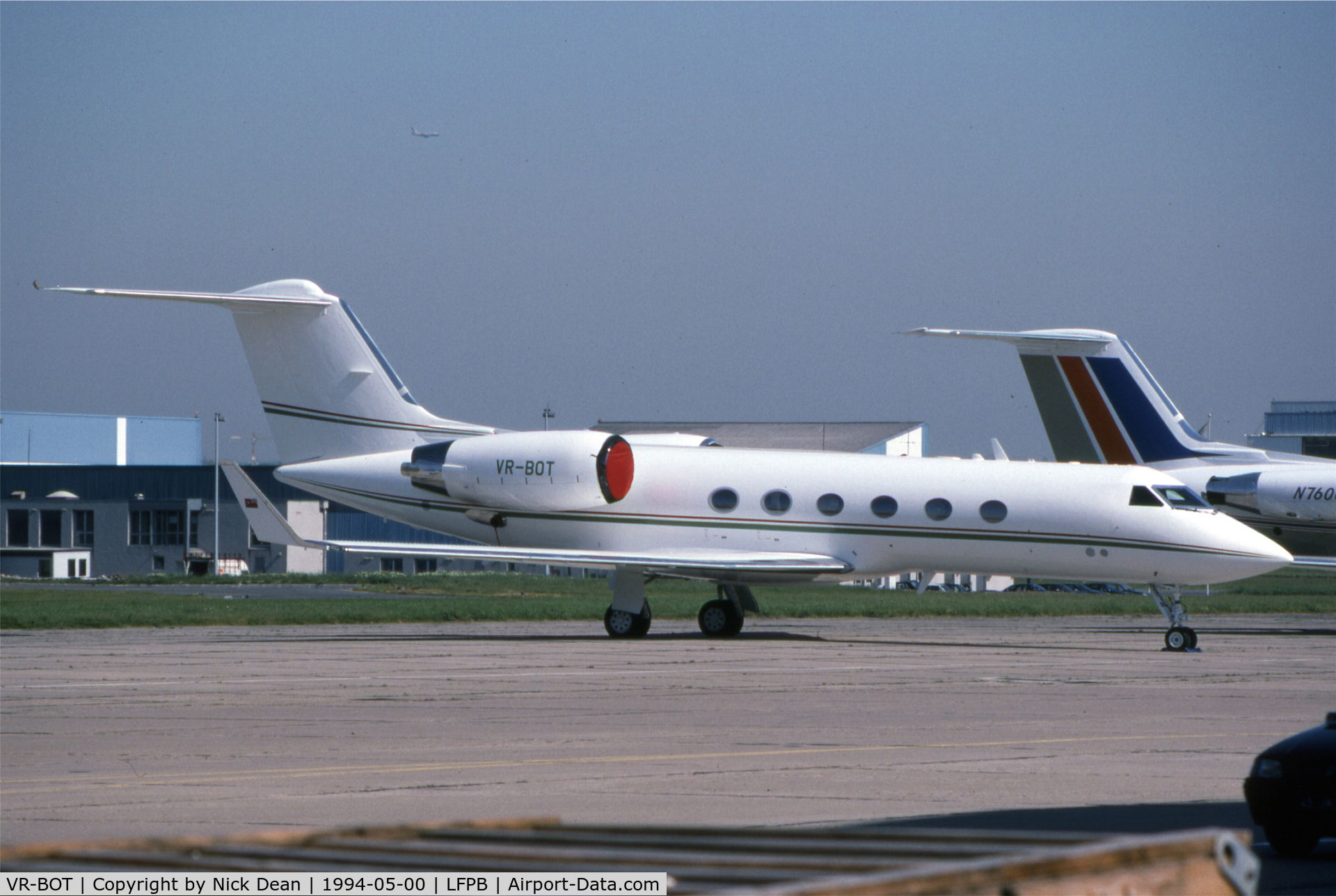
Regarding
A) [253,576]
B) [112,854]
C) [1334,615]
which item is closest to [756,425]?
[253,576]

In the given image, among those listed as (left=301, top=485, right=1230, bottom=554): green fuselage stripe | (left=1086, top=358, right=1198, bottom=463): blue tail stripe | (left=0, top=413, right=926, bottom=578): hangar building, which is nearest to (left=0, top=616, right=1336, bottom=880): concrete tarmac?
(left=301, top=485, right=1230, bottom=554): green fuselage stripe

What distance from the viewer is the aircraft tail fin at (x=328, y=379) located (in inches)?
1156

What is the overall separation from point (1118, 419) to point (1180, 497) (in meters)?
7.17

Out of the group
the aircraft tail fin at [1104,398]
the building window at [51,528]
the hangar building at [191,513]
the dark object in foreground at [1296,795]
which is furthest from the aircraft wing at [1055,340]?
the building window at [51,528]

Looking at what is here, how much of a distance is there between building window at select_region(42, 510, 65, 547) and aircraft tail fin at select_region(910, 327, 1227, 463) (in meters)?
65.7

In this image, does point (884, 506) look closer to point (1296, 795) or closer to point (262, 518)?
point (262, 518)

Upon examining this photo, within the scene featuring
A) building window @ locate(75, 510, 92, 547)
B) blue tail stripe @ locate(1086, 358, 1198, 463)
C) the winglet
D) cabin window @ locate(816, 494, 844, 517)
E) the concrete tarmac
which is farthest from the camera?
building window @ locate(75, 510, 92, 547)

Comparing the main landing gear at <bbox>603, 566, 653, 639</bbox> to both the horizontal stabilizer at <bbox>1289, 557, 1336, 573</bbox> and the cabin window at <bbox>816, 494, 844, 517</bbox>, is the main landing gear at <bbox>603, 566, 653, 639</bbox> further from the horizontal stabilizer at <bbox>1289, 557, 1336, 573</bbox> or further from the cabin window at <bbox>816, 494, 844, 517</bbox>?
the horizontal stabilizer at <bbox>1289, 557, 1336, 573</bbox>

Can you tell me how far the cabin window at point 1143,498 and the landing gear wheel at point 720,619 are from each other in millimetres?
6998

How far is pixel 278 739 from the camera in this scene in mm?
12734

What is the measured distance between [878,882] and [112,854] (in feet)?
5.21

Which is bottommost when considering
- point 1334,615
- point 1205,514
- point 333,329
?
point 1334,615

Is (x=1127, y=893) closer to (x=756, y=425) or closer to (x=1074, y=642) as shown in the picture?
(x=1074, y=642)

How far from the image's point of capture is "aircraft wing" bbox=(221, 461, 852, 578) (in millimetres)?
25578
